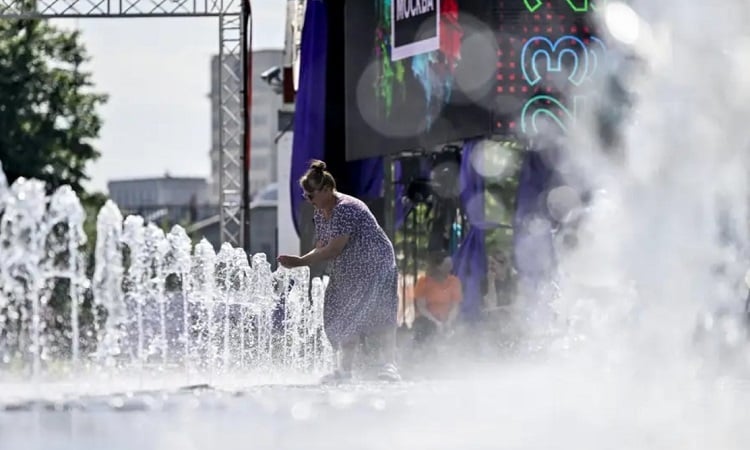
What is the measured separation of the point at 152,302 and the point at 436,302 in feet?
21.3

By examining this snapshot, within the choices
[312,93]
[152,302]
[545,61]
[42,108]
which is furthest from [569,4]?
[42,108]

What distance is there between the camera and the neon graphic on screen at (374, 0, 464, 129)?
68.2 ft

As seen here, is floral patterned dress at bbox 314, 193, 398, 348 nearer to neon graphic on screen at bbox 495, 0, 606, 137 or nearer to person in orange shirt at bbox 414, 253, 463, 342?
person in orange shirt at bbox 414, 253, 463, 342

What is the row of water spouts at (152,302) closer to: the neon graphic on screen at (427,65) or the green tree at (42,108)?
the neon graphic on screen at (427,65)

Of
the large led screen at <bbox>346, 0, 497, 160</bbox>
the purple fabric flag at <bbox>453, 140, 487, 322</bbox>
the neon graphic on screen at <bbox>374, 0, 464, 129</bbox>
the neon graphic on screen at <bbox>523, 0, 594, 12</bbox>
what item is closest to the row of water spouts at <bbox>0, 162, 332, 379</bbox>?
the purple fabric flag at <bbox>453, 140, 487, 322</bbox>

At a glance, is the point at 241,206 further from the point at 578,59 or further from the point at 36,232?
the point at 36,232

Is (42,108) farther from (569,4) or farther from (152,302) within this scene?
(152,302)

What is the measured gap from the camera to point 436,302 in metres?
19.4

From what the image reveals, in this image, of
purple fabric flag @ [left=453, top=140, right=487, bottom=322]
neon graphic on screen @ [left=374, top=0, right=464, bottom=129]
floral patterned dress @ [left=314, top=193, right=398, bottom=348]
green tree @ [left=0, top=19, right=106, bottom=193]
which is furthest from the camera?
green tree @ [left=0, top=19, right=106, bottom=193]

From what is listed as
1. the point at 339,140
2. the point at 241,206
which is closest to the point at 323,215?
the point at 339,140

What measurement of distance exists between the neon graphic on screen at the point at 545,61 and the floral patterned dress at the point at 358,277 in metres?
8.62

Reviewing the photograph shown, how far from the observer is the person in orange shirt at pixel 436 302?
19.4 m

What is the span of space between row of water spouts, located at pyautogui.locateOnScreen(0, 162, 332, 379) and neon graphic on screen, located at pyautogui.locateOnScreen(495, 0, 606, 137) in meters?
4.31

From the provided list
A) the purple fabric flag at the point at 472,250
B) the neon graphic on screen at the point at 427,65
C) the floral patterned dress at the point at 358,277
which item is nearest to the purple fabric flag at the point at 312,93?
the neon graphic on screen at the point at 427,65
